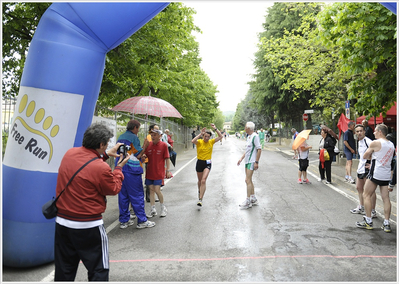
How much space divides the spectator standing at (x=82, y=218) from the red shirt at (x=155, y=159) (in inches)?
144

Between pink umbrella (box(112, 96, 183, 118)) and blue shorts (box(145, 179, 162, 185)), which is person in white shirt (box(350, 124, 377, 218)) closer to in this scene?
blue shorts (box(145, 179, 162, 185))

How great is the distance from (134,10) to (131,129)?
2.06m

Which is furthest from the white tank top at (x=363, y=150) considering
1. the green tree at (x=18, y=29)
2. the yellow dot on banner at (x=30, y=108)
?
the green tree at (x=18, y=29)

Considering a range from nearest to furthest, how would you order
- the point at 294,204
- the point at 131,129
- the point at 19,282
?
the point at 19,282 → the point at 131,129 → the point at 294,204

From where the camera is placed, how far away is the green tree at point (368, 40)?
286 inches

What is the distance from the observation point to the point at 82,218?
310cm

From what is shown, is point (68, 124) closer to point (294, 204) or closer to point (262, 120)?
point (294, 204)

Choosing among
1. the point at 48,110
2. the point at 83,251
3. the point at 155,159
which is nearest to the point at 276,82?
the point at 155,159

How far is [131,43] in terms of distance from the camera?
1023 centimetres

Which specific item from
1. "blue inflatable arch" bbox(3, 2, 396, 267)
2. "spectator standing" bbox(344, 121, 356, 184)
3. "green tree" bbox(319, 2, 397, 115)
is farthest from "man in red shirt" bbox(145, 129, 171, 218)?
"spectator standing" bbox(344, 121, 356, 184)

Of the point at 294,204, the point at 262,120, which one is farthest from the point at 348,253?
the point at 262,120

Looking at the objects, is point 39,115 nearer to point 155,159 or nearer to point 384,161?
point 155,159

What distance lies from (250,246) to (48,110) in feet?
11.1

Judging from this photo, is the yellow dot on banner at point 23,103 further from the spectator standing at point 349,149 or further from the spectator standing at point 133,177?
the spectator standing at point 349,149
